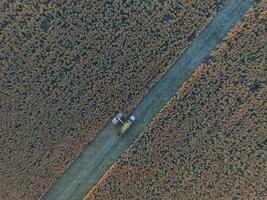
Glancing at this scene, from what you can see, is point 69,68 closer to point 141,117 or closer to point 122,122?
point 122,122

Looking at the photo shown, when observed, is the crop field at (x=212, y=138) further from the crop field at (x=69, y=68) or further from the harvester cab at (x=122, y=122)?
the crop field at (x=69, y=68)

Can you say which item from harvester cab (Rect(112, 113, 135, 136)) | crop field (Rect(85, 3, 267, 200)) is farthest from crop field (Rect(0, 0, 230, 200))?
crop field (Rect(85, 3, 267, 200))

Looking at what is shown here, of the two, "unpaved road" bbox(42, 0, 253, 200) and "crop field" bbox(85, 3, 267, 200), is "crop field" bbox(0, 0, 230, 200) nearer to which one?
"unpaved road" bbox(42, 0, 253, 200)

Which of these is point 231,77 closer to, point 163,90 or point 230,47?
point 230,47

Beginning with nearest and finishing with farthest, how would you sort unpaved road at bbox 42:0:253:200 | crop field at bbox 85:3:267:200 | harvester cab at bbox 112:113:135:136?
1. crop field at bbox 85:3:267:200
2. unpaved road at bbox 42:0:253:200
3. harvester cab at bbox 112:113:135:136

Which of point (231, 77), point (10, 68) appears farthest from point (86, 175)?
point (231, 77)

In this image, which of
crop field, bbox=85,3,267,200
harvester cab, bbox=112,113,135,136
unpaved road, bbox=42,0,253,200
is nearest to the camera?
crop field, bbox=85,3,267,200
